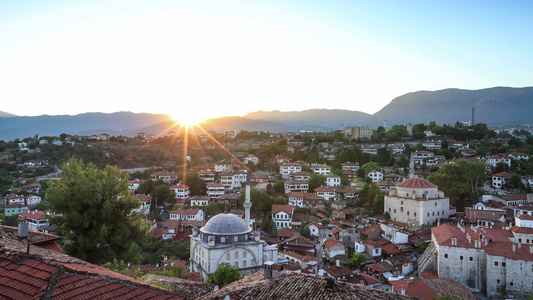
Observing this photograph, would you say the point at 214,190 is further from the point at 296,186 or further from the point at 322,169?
the point at 322,169

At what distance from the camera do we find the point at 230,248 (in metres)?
18.1

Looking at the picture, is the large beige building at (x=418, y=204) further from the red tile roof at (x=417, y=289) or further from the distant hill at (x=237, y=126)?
the distant hill at (x=237, y=126)

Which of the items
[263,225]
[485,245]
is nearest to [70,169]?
[485,245]

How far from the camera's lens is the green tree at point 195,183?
37.5 m

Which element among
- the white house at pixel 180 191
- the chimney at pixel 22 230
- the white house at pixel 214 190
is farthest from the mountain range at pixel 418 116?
the chimney at pixel 22 230

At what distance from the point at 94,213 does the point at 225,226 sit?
963 centimetres

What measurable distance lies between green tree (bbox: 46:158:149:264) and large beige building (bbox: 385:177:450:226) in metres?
21.1

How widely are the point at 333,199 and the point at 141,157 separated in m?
35.6

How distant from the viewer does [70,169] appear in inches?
400

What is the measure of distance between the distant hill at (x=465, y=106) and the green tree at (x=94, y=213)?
519 feet

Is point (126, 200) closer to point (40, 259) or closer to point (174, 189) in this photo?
point (40, 259)

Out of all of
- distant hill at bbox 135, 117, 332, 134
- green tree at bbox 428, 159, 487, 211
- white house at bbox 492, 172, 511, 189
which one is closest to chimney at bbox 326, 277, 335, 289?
green tree at bbox 428, 159, 487, 211

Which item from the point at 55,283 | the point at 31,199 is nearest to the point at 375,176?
the point at 31,199

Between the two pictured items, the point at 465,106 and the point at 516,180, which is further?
the point at 465,106
